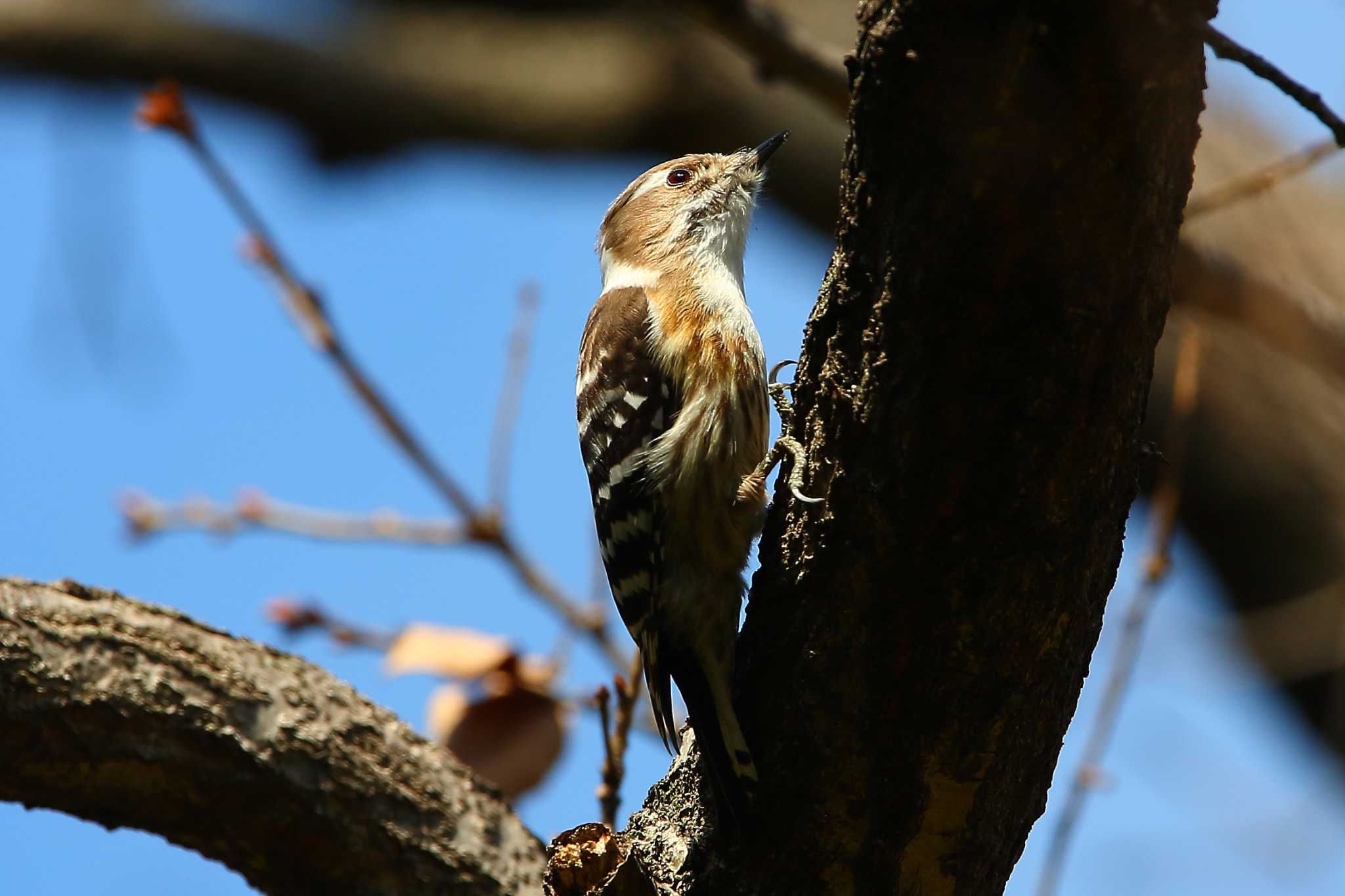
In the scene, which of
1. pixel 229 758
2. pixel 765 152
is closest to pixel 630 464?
pixel 229 758

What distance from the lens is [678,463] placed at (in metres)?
4.23

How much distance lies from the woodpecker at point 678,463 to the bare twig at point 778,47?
819 millimetres

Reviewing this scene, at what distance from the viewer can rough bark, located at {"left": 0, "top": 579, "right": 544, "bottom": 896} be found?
357 cm

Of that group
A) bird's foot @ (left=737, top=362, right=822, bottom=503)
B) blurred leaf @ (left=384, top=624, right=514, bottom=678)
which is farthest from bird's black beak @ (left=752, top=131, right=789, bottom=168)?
blurred leaf @ (left=384, top=624, right=514, bottom=678)

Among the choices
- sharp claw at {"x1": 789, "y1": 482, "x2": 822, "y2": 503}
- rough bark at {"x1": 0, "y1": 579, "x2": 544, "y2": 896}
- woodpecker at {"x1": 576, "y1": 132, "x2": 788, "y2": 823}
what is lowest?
sharp claw at {"x1": 789, "y1": 482, "x2": 822, "y2": 503}

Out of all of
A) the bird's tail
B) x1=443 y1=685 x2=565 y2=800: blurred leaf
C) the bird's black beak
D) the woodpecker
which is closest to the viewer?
the bird's tail

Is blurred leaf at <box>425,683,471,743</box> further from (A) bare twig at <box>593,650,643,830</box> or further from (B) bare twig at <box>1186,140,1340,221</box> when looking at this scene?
(B) bare twig at <box>1186,140,1340,221</box>

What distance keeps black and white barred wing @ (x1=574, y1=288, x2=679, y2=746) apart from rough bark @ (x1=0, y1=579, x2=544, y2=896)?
2.32 ft

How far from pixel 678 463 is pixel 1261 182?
2172mm

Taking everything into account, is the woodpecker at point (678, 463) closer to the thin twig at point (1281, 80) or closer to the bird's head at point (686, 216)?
the bird's head at point (686, 216)

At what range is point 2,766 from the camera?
11.7ft

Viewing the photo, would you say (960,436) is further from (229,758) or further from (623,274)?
(623,274)

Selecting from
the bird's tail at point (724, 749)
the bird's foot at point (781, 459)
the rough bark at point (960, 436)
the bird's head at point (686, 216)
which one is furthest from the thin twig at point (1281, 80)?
the bird's head at point (686, 216)

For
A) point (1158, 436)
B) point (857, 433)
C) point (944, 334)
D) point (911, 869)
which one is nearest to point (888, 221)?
point (944, 334)
